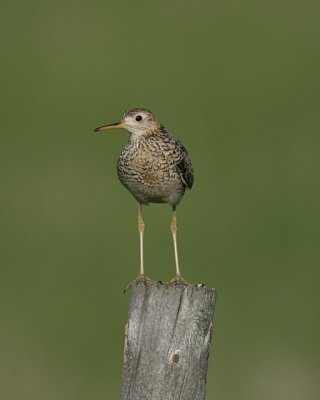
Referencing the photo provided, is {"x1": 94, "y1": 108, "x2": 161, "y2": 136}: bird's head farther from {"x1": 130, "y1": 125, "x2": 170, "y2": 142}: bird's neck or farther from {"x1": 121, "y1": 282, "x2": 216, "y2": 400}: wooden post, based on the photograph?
{"x1": 121, "y1": 282, "x2": 216, "y2": 400}: wooden post

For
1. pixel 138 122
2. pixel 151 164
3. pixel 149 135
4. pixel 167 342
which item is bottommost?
pixel 167 342

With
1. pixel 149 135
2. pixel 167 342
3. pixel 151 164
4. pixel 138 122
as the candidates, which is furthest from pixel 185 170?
pixel 167 342

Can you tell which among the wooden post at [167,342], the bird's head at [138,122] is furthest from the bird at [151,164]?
the wooden post at [167,342]

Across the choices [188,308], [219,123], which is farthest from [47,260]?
[188,308]

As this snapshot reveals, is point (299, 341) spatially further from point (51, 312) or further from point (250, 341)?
point (51, 312)

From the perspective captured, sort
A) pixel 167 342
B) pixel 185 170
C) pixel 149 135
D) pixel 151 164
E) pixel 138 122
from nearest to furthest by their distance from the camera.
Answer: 1. pixel 167 342
2. pixel 151 164
3. pixel 185 170
4. pixel 149 135
5. pixel 138 122

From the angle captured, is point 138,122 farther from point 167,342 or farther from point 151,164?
point 167,342

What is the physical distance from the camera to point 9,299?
17.2 metres

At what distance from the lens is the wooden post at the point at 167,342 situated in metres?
7.77

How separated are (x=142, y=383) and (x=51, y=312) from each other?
913cm

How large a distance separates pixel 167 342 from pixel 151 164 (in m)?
3.23

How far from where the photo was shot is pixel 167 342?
7.79m

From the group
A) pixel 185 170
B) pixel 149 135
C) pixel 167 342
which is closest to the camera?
pixel 167 342

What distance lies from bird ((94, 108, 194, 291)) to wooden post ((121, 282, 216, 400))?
253 centimetres
